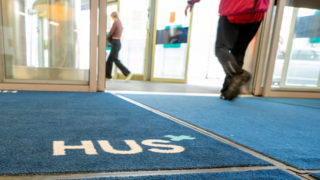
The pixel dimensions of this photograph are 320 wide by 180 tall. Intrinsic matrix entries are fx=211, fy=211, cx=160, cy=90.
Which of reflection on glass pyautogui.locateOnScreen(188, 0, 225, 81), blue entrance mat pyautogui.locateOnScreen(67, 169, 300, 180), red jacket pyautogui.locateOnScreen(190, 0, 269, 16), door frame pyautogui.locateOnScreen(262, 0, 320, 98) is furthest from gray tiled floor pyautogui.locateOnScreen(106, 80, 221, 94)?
reflection on glass pyautogui.locateOnScreen(188, 0, 225, 81)

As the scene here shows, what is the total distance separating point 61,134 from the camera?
2.44 ft

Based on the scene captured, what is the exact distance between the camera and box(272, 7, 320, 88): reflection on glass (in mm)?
2580

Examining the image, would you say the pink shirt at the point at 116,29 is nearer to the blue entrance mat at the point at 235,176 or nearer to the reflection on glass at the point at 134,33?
the reflection on glass at the point at 134,33

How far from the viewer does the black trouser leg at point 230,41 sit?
1.63 m

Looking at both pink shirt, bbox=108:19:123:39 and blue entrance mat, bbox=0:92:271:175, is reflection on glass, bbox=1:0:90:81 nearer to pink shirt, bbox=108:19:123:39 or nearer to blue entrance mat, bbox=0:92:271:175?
blue entrance mat, bbox=0:92:271:175

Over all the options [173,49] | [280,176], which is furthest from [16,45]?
[173,49]

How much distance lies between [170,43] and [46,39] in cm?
271

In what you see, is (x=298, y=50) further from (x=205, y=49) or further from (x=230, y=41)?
(x=205, y=49)

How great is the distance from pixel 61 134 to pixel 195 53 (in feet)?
24.1

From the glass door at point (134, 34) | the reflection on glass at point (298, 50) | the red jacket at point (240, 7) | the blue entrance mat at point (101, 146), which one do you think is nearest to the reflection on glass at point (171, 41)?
the glass door at point (134, 34)

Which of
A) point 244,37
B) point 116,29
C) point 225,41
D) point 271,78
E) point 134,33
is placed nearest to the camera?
point 225,41

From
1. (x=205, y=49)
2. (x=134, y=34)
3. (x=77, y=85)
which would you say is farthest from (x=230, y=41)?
(x=205, y=49)

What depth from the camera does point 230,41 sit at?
179cm

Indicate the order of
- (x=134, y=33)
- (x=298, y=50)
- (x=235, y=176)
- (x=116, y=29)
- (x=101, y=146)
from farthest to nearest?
(x=134, y=33) < (x=116, y=29) < (x=298, y=50) < (x=101, y=146) < (x=235, y=176)
